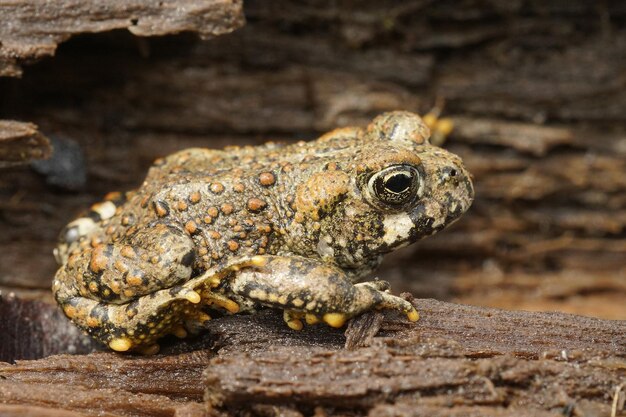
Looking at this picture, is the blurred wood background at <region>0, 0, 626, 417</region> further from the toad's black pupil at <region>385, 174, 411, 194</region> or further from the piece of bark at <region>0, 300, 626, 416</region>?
the toad's black pupil at <region>385, 174, 411, 194</region>

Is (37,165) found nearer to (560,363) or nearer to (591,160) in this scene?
(560,363)

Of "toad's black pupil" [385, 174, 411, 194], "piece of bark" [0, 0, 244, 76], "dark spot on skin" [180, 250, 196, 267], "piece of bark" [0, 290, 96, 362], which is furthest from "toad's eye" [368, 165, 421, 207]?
"piece of bark" [0, 290, 96, 362]

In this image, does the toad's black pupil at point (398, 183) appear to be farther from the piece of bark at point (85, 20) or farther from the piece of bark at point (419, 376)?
the piece of bark at point (85, 20)

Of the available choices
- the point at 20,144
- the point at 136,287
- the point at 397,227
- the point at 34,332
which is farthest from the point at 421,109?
the point at 34,332

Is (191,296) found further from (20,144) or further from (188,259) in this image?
(20,144)

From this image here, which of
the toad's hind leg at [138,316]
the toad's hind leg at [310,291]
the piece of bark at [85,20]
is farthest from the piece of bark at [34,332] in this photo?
the piece of bark at [85,20]

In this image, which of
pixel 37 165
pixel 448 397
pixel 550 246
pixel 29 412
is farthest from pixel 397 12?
pixel 29 412

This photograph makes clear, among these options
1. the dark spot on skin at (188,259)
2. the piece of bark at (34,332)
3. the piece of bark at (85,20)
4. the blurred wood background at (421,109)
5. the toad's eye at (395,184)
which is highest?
the blurred wood background at (421,109)
